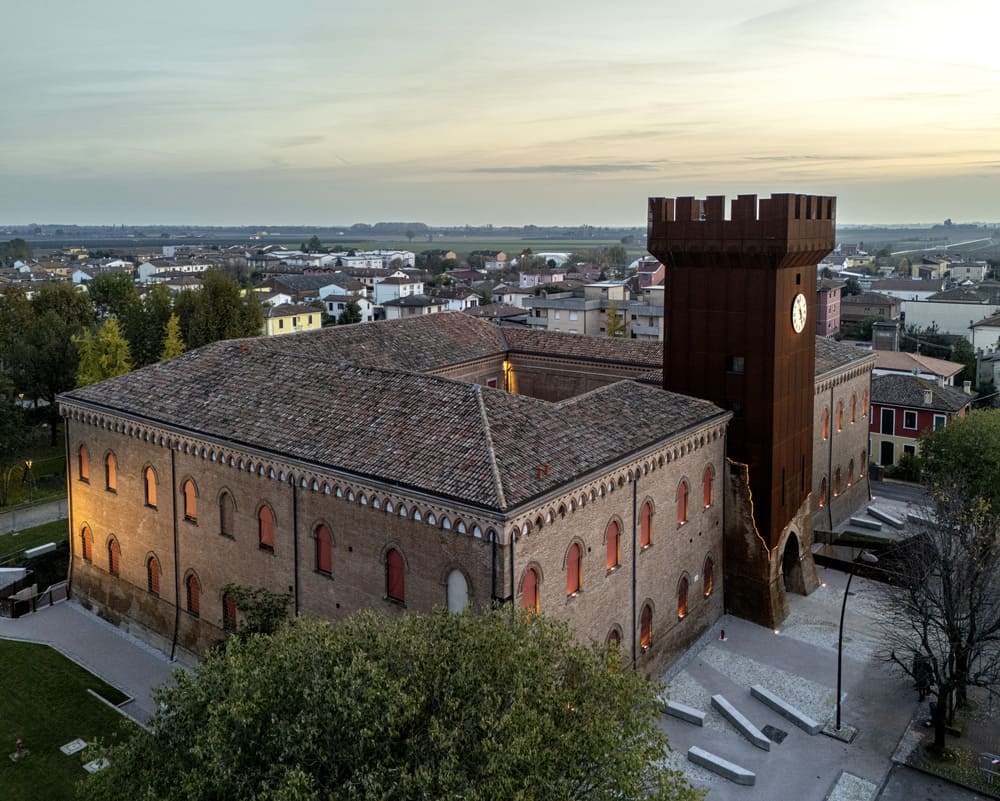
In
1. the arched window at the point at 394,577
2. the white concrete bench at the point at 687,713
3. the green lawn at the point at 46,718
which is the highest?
the arched window at the point at 394,577

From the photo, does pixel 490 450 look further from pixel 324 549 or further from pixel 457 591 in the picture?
pixel 324 549

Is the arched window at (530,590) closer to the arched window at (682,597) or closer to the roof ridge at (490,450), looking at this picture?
the roof ridge at (490,450)

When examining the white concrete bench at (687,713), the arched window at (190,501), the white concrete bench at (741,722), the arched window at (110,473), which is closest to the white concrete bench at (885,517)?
the white concrete bench at (741,722)

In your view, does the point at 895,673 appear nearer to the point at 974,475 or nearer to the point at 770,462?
the point at 770,462

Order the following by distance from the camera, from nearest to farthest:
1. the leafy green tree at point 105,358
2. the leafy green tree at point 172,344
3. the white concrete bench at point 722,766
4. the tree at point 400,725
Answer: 1. the tree at point 400,725
2. the white concrete bench at point 722,766
3. the leafy green tree at point 105,358
4. the leafy green tree at point 172,344

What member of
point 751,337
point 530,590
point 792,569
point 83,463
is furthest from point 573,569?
point 83,463

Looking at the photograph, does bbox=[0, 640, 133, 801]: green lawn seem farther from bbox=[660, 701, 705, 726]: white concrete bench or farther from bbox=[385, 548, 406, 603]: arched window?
bbox=[660, 701, 705, 726]: white concrete bench
